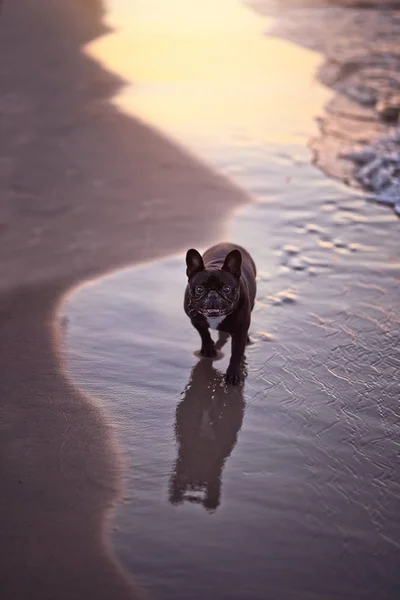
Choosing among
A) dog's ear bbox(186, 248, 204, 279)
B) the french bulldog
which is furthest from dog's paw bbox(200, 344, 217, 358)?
dog's ear bbox(186, 248, 204, 279)

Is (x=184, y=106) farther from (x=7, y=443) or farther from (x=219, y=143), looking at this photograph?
(x=7, y=443)

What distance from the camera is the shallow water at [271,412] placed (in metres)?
4.02

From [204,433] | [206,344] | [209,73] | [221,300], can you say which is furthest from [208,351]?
[209,73]

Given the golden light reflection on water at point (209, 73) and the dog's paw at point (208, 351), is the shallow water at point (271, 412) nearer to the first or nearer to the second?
the dog's paw at point (208, 351)

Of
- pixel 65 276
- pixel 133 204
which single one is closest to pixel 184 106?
pixel 133 204

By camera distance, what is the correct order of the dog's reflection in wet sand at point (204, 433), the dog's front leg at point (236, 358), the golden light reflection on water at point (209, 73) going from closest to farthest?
the dog's reflection in wet sand at point (204, 433)
the dog's front leg at point (236, 358)
the golden light reflection on water at point (209, 73)

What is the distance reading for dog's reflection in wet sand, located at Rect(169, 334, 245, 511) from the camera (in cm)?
459

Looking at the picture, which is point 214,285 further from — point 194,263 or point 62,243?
point 62,243

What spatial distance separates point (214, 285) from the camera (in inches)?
213

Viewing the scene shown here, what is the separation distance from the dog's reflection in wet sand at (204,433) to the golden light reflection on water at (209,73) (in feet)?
21.3

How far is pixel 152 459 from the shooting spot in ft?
16.0

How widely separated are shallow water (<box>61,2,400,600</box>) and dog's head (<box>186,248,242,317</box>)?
27.4 inches

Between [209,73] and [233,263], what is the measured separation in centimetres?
1047

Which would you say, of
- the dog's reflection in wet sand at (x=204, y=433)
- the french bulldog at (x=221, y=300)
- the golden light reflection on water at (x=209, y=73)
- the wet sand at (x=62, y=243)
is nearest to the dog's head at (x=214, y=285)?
the french bulldog at (x=221, y=300)
